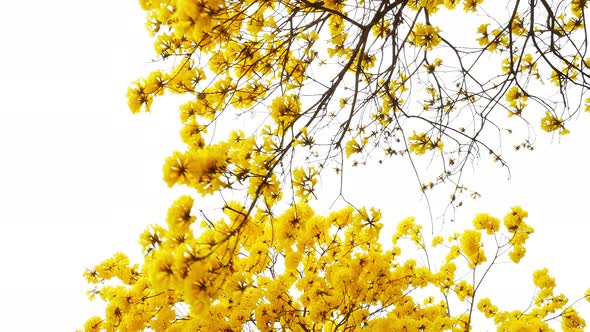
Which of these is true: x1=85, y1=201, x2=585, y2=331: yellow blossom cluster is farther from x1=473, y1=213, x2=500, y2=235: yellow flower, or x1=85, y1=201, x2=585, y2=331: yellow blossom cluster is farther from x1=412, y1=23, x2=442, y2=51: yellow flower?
x1=412, y1=23, x2=442, y2=51: yellow flower

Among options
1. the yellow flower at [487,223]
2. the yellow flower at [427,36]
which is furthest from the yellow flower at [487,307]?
the yellow flower at [427,36]

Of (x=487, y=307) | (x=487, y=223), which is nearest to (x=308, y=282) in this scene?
(x=487, y=223)

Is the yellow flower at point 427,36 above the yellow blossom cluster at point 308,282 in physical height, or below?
above

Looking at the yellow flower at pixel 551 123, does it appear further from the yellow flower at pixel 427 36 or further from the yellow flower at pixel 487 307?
the yellow flower at pixel 487 307

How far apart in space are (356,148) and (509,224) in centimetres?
238

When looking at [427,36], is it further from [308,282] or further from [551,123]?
[308,282]

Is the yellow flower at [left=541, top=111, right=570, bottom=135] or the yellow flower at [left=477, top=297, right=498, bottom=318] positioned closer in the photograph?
the yellow flower at [left=541, top=111, right=570, bottom=135]

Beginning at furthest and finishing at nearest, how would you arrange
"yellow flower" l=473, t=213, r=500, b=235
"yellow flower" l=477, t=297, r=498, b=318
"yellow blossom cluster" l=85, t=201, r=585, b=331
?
"yellow flower" l=477, t=297, r=498, b=318 < "yellow flower" l=473, t=213, r=500, b=235 < "yellow blossom cluster" l=85, t=201, r=585, b=331

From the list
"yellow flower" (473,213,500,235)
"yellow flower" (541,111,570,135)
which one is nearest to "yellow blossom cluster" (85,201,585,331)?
"yellow flower" (473,213,500,235)

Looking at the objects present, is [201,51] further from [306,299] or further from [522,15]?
[522,15]

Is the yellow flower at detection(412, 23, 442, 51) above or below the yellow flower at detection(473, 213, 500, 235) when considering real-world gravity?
above

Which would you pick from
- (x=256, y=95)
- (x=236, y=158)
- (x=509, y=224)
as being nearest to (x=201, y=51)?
(x=256, y=95)

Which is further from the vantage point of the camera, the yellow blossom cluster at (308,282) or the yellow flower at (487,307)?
the yellow flower at (487,307)

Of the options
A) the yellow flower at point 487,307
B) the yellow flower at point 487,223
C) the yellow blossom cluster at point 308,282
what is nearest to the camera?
the yellow blossom cluster at point 308,282
